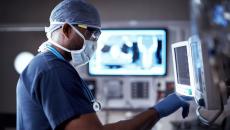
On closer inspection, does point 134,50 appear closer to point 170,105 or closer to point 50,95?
point 170,105

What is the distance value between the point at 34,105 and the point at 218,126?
6.31ft

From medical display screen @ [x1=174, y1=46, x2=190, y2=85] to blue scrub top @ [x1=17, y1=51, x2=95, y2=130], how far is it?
51cm

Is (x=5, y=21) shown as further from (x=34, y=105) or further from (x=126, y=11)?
(x=34, y=105)

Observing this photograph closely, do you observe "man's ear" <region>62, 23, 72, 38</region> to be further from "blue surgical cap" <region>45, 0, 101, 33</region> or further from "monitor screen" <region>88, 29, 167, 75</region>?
"monitor screen" <region>88, 29, 167, 75</region>

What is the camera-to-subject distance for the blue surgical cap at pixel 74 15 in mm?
1434

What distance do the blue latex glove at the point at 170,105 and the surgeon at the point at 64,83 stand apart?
0.01m

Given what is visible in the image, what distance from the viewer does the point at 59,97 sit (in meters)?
1.24

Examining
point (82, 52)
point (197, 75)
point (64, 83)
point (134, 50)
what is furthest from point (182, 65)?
point (134, 50)

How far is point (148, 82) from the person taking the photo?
3.51 m

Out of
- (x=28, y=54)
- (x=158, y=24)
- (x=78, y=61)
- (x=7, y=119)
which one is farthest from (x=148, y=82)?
(x=78, y=61)

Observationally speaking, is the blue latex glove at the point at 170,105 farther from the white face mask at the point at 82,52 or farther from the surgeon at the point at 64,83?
the white face mask at the point at 82,52

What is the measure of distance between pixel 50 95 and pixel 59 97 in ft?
0.10

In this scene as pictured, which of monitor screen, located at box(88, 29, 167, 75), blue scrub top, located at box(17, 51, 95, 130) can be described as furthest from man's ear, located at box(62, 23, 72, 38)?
monitor screen, located at box(88, 29, 167, 75)

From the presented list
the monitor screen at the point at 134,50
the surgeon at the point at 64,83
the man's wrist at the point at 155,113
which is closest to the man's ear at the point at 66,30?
the surgeon at the point at 64,83
